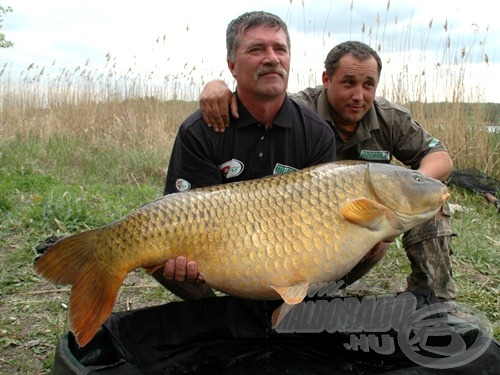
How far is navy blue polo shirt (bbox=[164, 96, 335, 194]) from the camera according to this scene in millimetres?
1844

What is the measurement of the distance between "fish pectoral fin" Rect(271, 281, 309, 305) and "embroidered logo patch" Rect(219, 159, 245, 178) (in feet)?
1.76

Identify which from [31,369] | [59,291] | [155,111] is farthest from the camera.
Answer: [155,111]

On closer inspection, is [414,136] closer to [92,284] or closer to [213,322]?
[213,322]

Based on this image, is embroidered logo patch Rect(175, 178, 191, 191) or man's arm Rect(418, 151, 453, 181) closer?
embroidered logo patch Rect(175, 178, 191, 191)

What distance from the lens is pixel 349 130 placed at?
232 cm

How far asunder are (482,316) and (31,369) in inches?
59.4

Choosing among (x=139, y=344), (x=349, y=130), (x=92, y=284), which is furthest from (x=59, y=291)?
(x=349, y=130)

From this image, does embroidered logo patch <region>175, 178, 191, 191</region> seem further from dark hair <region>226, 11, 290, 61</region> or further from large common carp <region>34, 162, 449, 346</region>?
dark hair <region>226, 11, 290, 61</region>

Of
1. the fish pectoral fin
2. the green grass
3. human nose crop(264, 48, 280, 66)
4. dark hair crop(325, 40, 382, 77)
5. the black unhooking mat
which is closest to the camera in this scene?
the fish pectoral fin

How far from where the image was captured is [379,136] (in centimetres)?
232

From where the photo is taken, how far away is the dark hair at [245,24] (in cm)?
187

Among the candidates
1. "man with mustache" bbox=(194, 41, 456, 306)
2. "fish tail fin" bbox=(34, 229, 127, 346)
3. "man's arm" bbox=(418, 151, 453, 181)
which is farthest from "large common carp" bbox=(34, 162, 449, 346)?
"man's arm" bbox=(418, 151, 453, 181)

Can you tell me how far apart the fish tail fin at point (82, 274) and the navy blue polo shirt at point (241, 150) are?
1.56ft

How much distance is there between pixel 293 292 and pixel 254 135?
2.10ft
